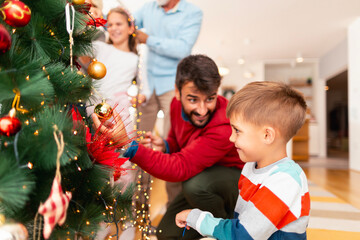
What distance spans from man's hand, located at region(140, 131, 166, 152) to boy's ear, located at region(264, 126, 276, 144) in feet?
1.54

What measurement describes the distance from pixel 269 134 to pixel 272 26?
4.37 m

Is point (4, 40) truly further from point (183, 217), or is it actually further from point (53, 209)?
point (183, 217)

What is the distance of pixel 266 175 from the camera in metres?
0.75

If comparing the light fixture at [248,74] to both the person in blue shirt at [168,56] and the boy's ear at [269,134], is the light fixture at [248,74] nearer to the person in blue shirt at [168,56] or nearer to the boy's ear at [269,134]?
the person in blue shirt at [168,56]

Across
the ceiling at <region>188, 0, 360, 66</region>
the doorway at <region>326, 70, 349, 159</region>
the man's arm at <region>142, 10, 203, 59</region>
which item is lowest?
the doorway at <region>326, 70, 349, 159</region>

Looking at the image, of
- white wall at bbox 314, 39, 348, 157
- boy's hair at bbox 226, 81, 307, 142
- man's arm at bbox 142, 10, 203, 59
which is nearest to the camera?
boy's hair at bbox 226, 81, 307, 142

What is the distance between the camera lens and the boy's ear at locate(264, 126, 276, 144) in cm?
76

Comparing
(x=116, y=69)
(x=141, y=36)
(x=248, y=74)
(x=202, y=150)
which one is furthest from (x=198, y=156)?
(x=248, y=74)

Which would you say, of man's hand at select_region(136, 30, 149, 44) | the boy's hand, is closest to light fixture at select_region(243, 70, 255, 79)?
man's hand at select_region(136, 30, 149, 44)

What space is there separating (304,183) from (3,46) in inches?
27.3

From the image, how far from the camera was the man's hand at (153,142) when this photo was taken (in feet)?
3.63

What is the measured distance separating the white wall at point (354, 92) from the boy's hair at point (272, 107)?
162 inches

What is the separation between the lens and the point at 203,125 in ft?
3.80

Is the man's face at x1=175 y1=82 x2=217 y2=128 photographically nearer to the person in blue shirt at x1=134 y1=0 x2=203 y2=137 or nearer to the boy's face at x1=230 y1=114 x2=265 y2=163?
the boy's face at x1=230 y1=114 x2=265 y2=163
